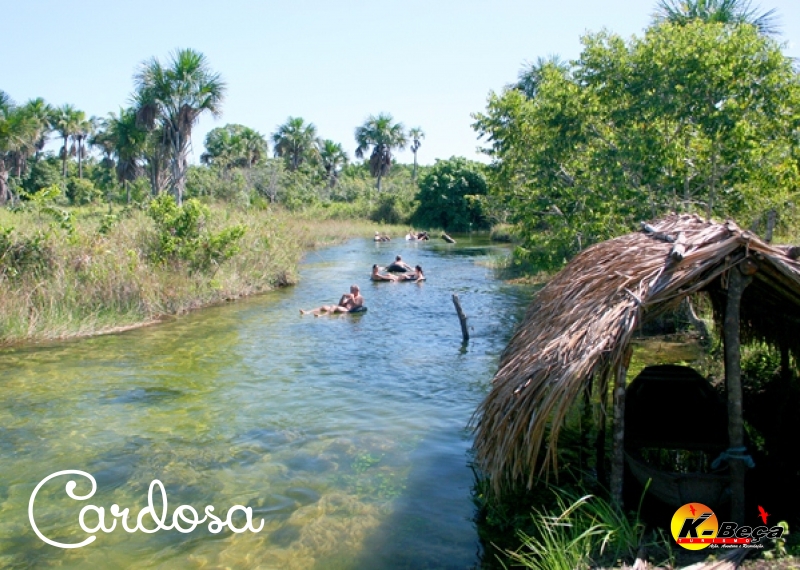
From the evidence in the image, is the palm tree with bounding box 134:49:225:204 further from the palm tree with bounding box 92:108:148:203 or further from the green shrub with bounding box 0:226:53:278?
the green shrub with bounding box 0:226:53:278

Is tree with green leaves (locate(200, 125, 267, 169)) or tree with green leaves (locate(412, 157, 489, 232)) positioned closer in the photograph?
tree with green leaves (locate(412, 157, 489, 232))

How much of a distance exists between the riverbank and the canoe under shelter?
13281 mm

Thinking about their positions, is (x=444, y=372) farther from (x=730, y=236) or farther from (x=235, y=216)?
(x=235, y=216)

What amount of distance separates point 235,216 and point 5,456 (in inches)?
654

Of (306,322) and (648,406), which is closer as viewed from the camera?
(648,406)

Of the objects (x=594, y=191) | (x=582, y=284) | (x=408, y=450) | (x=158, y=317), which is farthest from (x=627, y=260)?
(x=158, y=317)

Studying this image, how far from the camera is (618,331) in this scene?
586 cm

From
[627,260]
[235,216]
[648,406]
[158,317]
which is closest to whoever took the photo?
[627,260]

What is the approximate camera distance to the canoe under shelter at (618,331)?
590cm

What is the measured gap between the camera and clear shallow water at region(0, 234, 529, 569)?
7.28m

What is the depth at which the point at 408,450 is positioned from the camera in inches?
387

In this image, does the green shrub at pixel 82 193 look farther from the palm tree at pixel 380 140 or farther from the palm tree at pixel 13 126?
the palm tree at pixel 380 140

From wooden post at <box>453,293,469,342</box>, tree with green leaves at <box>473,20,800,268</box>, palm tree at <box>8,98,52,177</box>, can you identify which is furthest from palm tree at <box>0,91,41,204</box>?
tree with green leaves at <box>473,20,800,268</box>

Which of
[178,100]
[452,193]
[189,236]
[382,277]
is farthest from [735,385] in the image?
[452,193]
